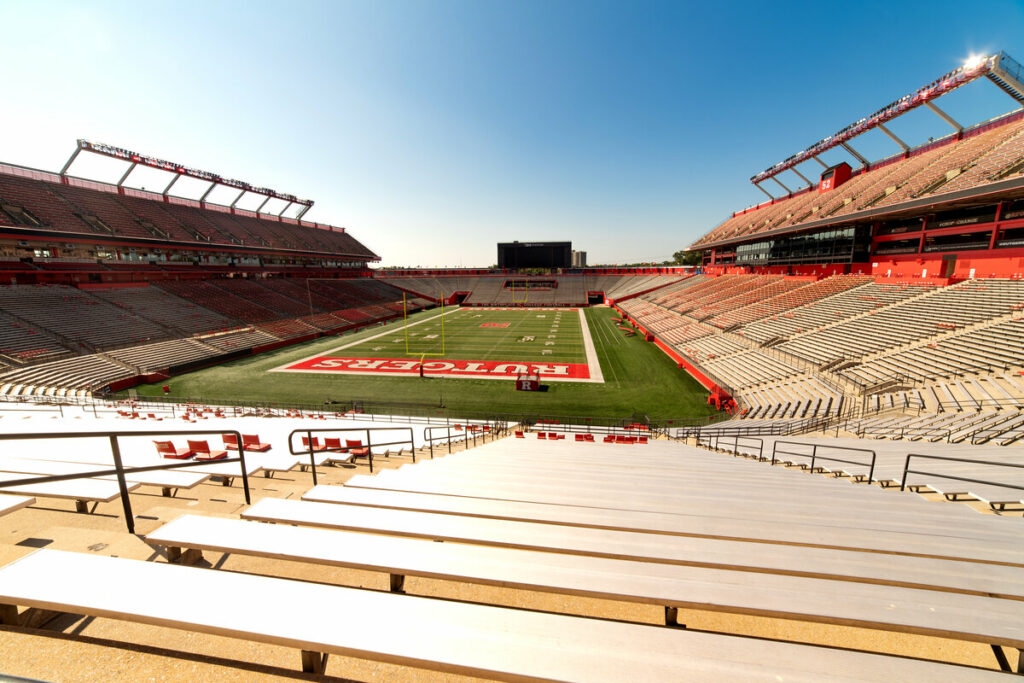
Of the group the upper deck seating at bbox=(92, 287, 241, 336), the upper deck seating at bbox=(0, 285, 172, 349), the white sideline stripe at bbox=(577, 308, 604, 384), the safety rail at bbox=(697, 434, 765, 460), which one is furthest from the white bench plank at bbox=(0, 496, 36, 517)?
the upper deck seating at bbox=(92, 287, 241, 336)

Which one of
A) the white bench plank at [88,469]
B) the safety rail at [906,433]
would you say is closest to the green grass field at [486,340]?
the safety rail at [906,433]

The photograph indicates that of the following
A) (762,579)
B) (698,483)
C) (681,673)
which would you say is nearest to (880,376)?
(698,483)

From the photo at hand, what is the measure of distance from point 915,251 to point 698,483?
34.8 meters

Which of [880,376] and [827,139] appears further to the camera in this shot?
[827,139]

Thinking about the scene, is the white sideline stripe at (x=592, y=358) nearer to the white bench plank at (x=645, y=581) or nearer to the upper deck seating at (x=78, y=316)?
the white bench plank at (x=645, y=581)

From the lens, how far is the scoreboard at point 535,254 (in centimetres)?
7856

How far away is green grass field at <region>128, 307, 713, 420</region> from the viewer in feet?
66.8

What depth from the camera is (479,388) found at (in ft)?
77.9

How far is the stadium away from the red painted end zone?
389 millimetres

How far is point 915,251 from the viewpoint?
2700 centimetres

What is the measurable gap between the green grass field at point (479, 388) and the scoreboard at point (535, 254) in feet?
155

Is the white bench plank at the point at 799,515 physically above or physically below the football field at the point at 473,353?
above

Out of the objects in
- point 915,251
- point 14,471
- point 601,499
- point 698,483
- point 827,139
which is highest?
point 827,139

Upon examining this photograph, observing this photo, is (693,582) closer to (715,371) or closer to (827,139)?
(715,371)
